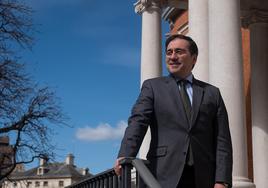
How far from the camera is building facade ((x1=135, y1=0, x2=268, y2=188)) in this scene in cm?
1545

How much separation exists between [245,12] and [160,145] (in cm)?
2012

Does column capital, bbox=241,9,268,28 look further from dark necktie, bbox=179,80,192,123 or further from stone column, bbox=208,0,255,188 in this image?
dark necktie, bbox=179,80,192,123

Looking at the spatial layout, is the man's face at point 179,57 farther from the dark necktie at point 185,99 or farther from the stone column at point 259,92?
the stone column at point 259,92

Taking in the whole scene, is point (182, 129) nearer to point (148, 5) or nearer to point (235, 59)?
point (235, 59)

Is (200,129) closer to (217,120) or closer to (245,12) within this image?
(217,120)

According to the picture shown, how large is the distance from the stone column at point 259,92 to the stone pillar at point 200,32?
5670 mm

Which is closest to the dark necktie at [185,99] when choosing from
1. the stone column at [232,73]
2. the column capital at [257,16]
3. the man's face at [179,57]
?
the man's face at [179,57]

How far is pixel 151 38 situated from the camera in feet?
83.7

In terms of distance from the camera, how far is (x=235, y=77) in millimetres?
15609

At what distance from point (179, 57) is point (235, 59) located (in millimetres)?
9772

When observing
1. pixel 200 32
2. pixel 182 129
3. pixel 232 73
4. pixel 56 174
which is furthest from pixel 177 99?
pixel 56 174

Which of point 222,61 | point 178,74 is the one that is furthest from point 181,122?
point 222,61

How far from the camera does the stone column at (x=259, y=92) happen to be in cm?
2267

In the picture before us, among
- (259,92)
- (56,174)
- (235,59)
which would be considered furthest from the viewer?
(56,174)
